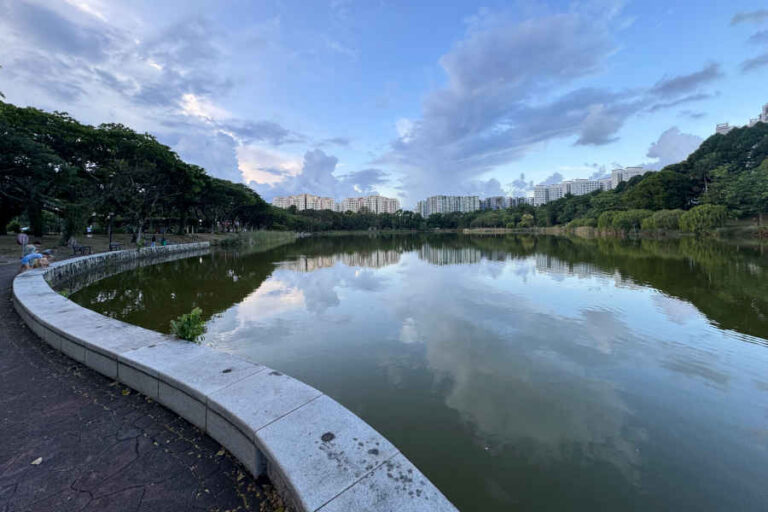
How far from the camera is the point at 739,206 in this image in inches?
1567

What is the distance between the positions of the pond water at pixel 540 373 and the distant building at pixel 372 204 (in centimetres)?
15132

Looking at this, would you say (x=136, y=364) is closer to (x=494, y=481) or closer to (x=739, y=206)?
(x=494, y=481)

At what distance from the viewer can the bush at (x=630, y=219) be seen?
4653 cm

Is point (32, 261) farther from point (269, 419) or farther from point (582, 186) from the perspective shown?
point (582, 186)

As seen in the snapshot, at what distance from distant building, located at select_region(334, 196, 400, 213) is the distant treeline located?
84988 millimetres

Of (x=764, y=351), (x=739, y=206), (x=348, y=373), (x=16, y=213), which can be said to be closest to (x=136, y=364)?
(x=348, y=373)

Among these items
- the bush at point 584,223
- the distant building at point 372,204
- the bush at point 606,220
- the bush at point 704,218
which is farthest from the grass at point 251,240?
the distant building at point 372,204

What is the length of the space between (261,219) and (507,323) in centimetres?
6424

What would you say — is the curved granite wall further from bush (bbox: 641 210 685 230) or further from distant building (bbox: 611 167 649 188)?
distant building (bbox: 611 167 649 188)

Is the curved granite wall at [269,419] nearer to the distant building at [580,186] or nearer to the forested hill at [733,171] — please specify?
the forested hill at [733,171]

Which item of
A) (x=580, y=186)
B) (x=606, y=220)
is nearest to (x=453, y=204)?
(x=580, y=186)

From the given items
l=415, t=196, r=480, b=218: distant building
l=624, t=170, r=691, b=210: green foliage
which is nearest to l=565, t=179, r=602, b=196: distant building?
l=415, t=196, r=480, b=218: distant building

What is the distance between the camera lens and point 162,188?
2914 centimetres

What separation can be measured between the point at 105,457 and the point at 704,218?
53102mm
